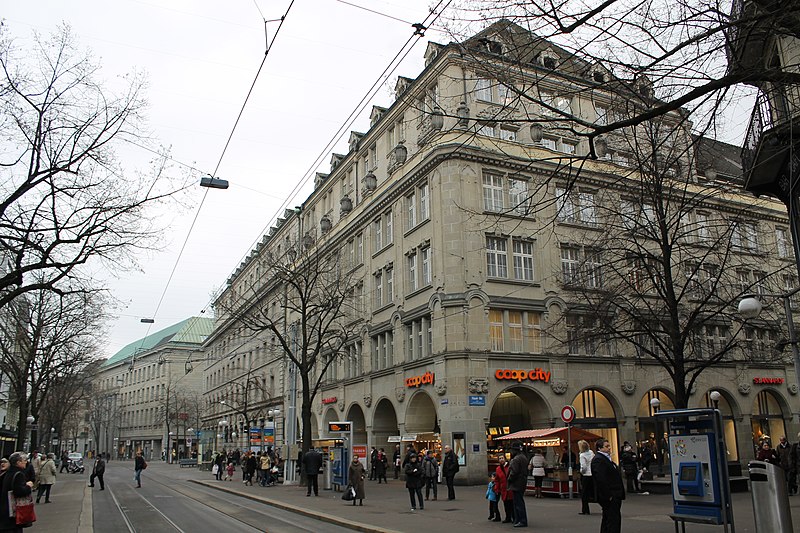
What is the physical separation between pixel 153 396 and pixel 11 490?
112561 millimetres

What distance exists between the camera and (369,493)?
27031mm

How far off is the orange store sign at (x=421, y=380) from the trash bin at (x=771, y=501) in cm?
2206

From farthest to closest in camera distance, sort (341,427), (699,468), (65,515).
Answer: (341,427)
(65,515)
(699,468)

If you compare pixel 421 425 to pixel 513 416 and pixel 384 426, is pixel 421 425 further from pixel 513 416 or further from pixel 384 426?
pixel 513 416

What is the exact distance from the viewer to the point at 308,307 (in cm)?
3544

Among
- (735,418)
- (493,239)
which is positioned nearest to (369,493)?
(493,239)

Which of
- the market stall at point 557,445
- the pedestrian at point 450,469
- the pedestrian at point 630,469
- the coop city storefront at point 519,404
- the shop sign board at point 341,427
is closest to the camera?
the market stall at point 557,445

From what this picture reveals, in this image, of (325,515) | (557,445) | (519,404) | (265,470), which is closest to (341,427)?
(265,470)

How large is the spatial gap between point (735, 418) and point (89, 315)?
1479 inches

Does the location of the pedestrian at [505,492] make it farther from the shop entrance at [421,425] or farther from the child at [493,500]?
the shop entrance at [421,425]

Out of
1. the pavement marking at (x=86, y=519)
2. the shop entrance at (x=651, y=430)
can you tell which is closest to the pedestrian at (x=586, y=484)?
the pavement marking at (x=86, y=519)

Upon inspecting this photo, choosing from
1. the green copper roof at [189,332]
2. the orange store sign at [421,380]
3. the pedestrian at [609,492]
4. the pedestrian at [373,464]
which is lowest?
the pedestrian at [373,464]

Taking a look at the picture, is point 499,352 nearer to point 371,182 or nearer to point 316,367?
point 371,182

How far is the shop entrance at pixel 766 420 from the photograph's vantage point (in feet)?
135
